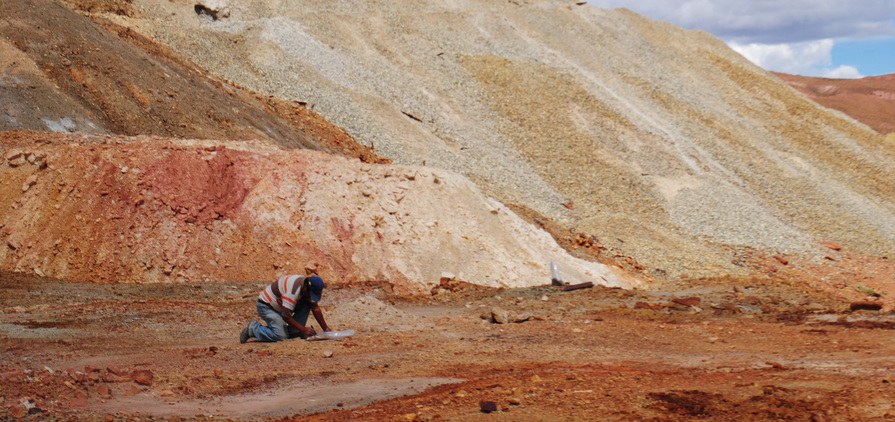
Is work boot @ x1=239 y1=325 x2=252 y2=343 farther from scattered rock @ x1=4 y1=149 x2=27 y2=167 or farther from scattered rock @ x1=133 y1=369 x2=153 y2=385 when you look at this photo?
scattered rock @ x1=4 y1=149 x2=27 y2=167

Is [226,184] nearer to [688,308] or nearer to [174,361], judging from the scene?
[174,361]

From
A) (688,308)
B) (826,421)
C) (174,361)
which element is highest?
(826,421)

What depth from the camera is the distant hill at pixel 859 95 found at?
4912 cm

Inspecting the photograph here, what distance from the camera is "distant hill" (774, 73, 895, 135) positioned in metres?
49.1

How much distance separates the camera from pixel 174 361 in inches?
373

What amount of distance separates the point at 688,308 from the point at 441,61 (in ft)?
62.4

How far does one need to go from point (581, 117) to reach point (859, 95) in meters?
35.4

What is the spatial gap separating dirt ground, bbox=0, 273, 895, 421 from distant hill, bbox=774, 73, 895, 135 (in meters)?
38.8

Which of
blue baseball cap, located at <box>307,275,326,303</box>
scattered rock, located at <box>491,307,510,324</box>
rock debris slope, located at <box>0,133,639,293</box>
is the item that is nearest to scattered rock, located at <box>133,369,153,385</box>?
blue baseball cap, located at <box>307,275,326,303</box>

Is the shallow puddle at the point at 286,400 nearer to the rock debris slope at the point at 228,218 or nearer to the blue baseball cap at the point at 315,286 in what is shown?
the blue baseball cap at the point at 315,286

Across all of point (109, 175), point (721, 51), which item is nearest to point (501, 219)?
point (109, 175)

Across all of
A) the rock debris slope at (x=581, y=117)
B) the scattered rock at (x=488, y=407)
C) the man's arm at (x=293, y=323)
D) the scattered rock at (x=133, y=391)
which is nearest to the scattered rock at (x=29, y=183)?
the man's arm at (x=293, y=323)

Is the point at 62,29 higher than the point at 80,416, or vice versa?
the point at 62,29

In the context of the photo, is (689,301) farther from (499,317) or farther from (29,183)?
(29,183)
